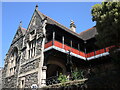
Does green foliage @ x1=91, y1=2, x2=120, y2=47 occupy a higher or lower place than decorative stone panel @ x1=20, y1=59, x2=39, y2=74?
higher

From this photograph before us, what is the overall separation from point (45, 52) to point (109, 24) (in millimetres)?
7159

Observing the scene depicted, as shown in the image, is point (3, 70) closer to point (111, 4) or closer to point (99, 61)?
point (99, 61)

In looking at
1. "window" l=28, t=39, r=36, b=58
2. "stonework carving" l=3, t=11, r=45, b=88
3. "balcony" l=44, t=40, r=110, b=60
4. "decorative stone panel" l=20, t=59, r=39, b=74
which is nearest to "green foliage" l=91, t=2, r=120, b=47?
"balcony" l=44, t=40, r=110, b=60

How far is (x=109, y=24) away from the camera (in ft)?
26.4

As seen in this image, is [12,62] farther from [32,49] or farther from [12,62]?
[32,49]

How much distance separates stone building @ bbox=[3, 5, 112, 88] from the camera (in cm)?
1337

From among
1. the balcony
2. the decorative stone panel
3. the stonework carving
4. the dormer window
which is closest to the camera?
the balcony

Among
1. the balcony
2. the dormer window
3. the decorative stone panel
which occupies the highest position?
the dormer window

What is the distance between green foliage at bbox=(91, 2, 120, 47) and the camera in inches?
298

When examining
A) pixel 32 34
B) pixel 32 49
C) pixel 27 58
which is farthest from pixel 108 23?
pixel 27 58

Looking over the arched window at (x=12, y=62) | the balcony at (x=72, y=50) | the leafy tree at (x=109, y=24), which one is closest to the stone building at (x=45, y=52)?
the balcony at (x=72, y=50)

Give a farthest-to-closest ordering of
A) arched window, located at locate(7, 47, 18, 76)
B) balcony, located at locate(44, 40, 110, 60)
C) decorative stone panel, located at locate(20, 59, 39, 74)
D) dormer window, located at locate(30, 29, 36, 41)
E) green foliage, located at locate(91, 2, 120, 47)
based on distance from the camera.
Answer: arched window, located at locate(7, 47, 18, 76) < dormer window, located at locate(30, 29, 36, 41) < decorative stone panel, located at locate(20, 59, 39, 74) < balcony, located at locate(44, 40, 110, 60) < green foliage, located at locate(91, 2, 120, 47)

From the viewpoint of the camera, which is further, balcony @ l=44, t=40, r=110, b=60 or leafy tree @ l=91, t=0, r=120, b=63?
balcony @ l=44, t=40, r=110, b=60

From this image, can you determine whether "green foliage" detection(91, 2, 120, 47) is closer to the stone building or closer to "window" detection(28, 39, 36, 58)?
the stone building
